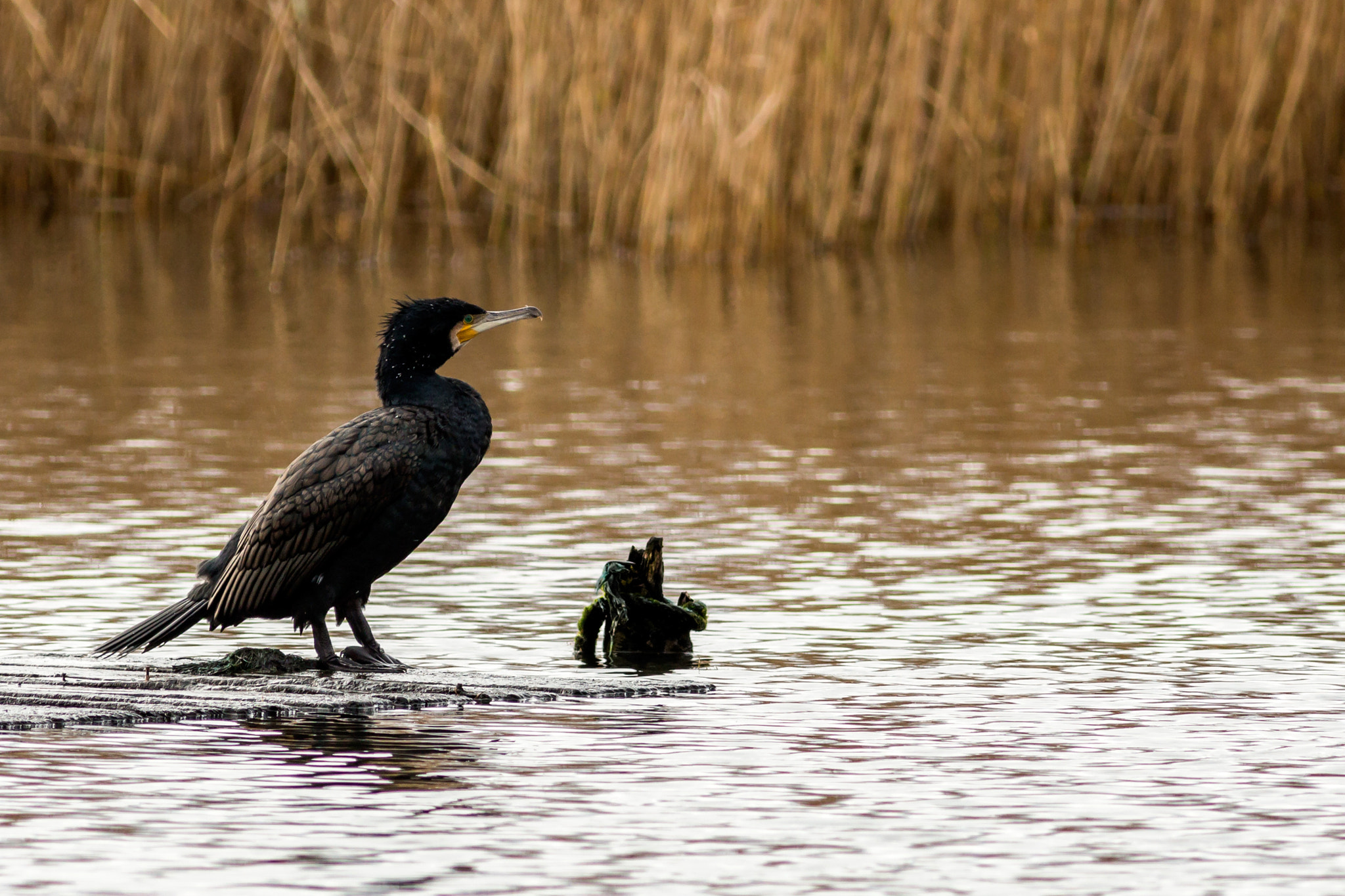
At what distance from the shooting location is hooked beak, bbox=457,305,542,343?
321 inches

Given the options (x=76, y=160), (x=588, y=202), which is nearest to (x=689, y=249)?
(x=588, y=202)

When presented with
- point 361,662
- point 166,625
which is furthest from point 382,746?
point 166,625

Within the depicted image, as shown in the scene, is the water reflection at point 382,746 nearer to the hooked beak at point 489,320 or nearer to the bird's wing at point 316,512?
the bird's wing at point 316,512

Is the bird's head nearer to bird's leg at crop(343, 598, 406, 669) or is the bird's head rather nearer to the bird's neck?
the bird's neck

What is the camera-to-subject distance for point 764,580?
9820 mm

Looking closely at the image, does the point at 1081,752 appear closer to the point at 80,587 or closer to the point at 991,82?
the point at 80,587

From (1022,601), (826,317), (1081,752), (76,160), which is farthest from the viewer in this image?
(76,160)

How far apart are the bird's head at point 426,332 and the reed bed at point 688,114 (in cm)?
1208

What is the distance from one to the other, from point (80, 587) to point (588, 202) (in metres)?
14.5

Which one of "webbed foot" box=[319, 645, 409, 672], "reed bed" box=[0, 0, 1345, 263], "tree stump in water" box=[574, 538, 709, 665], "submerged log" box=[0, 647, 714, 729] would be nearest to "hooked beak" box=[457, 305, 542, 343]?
"tree stump in water" box=[574, 538, 709, 665]

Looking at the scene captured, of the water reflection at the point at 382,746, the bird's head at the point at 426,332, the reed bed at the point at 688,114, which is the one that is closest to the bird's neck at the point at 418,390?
the bird's head at the point at 426,332

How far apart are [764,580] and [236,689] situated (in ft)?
9.46

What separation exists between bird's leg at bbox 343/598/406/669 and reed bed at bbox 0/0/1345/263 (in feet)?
41.6

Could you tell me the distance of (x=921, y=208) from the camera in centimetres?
2359
